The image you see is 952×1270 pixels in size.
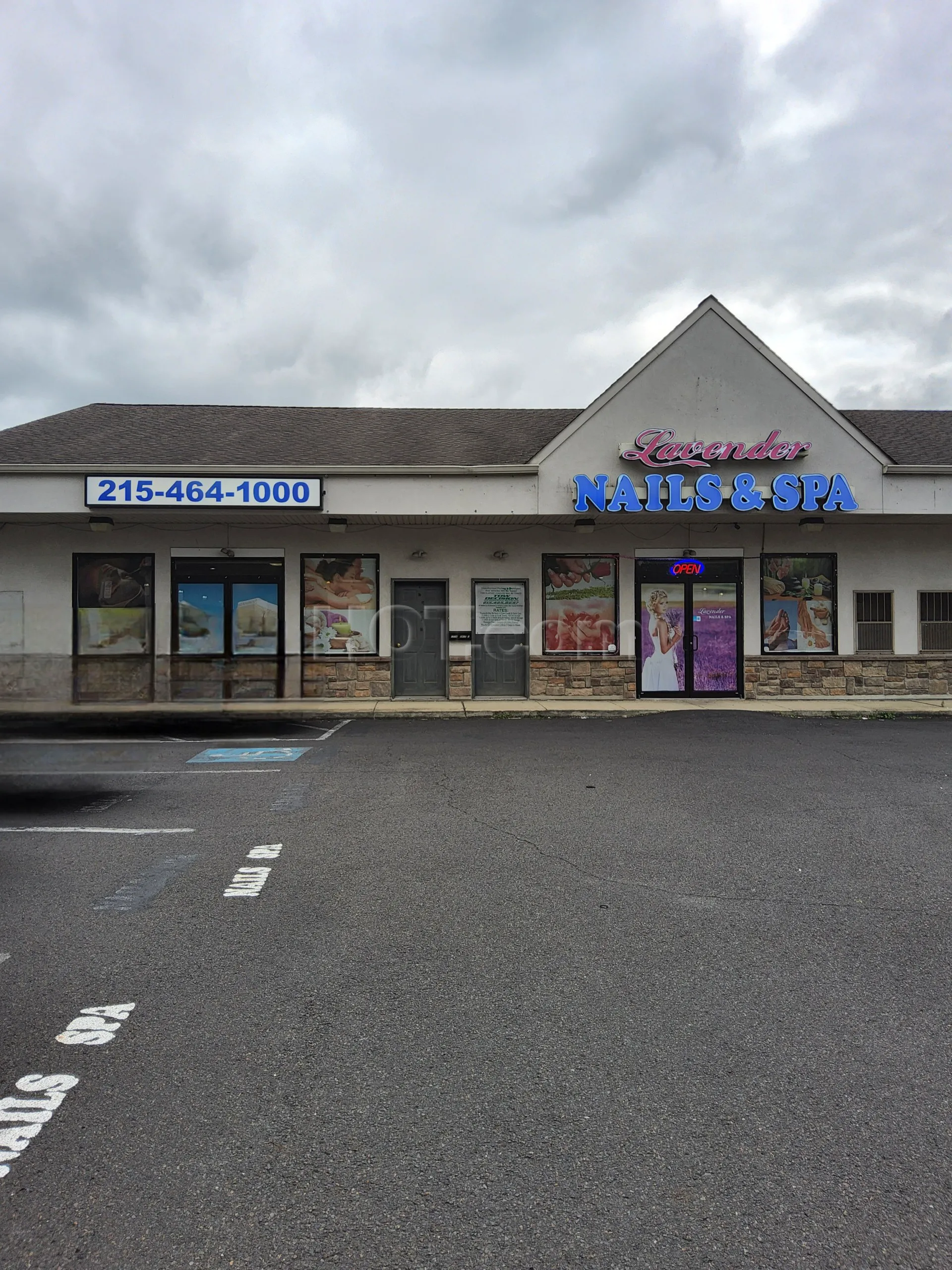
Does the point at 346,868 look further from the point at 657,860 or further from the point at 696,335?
the point at 696,335

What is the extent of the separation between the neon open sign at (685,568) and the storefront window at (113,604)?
1112cm

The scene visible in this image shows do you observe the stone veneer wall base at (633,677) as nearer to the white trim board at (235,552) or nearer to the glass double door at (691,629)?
the glass double door at (691,629)

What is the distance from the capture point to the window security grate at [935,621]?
18.1 metres

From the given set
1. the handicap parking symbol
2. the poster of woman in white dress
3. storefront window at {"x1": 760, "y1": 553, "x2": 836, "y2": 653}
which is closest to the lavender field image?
the poster of woman in white dress

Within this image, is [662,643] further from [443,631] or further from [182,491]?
[182,491]

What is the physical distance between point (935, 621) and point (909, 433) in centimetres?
488

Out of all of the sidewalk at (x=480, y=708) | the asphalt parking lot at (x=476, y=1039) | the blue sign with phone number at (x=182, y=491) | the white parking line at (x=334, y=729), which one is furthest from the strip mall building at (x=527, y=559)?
the asphalt parking lot at (x=476, y=1039)

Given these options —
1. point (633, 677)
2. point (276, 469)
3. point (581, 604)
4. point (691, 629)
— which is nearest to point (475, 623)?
point (581, 604)

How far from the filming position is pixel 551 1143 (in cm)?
284

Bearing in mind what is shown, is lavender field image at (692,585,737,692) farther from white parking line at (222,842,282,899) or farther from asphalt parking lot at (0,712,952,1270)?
white parking line at (222,842,282,899)

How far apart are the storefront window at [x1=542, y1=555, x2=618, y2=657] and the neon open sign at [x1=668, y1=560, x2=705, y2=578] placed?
125 centimetres

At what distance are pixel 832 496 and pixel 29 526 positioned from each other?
53.7ft

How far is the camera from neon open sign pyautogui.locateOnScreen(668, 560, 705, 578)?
17.7 metres

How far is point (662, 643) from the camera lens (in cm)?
1772
